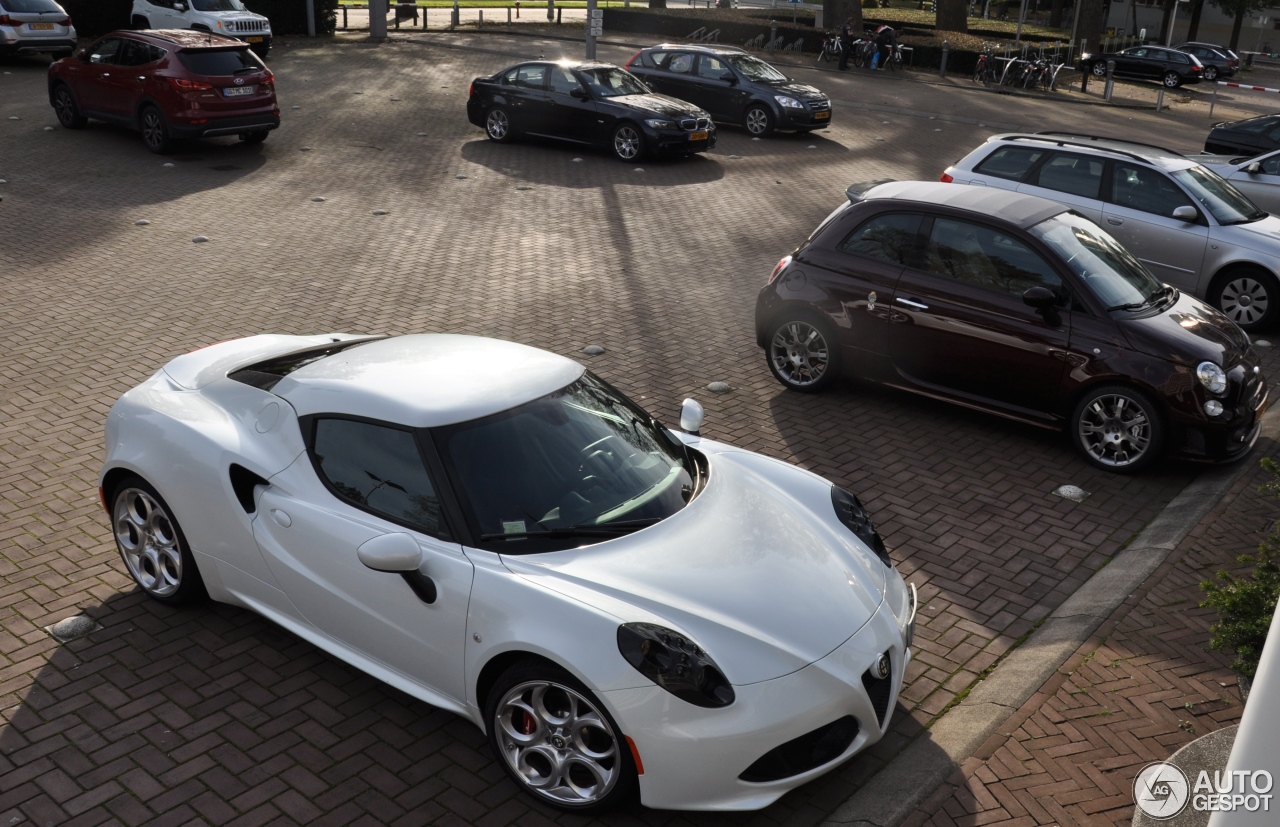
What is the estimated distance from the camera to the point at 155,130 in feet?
55.0

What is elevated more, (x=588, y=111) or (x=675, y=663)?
(x=588, y=111)

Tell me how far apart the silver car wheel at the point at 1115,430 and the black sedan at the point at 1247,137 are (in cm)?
1262

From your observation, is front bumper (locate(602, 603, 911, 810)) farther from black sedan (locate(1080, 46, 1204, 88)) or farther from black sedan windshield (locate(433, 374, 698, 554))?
black sedan (locate(1080, 46, 1204, 88))

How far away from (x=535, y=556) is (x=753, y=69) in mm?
18531

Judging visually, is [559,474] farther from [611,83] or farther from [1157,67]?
[1157,67]

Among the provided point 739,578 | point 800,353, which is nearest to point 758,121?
point 800,353

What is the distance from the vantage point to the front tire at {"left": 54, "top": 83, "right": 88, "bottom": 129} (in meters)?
17.8

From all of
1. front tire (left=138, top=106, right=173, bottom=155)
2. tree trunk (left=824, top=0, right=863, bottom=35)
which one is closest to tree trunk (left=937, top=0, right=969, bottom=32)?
tree trunk (left=824, top=0, right=863, bottom=35)

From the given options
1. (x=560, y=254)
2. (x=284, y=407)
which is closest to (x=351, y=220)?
(x=560, y=254)

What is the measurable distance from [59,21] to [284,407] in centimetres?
2369

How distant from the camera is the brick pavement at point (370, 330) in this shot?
15.1 ft

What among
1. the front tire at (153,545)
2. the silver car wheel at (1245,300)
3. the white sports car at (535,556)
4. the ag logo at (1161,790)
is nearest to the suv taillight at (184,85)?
the white sports car at (535,556)

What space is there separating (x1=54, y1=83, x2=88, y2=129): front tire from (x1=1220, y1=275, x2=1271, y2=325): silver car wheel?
16844mm

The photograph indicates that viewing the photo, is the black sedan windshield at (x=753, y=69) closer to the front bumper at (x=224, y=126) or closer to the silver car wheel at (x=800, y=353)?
the front bumper at (x=224, y=126)
